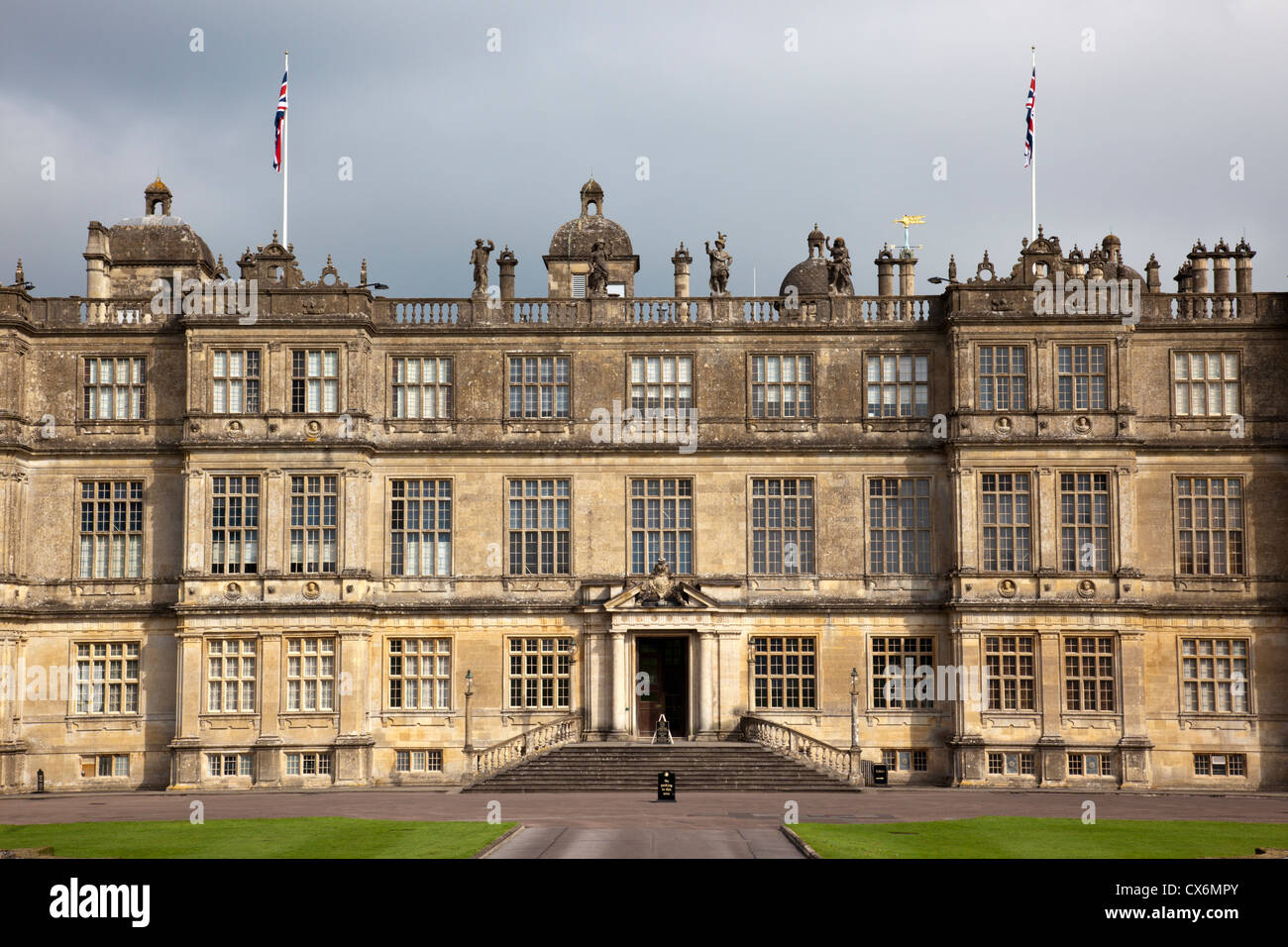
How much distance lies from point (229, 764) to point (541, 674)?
407 inches

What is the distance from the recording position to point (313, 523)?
47.8 metres

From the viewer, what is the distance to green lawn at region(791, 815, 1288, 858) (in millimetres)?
25609

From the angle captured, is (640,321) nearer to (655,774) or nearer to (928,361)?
(928,361)

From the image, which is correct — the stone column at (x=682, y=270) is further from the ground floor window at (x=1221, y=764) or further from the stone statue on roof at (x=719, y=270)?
the ground floor window at (x=1221, y=764)

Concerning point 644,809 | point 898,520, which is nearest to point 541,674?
point 898,520

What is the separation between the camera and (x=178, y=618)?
47281 millimetres

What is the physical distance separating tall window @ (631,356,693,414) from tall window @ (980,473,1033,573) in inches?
404

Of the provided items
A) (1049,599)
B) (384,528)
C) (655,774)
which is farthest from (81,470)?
(1049,599)

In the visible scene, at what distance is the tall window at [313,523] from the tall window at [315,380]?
7.86 ft

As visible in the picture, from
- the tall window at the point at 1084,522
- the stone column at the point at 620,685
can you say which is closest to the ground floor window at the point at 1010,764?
the tall window at the point at 1084,522

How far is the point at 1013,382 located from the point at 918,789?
13661mm

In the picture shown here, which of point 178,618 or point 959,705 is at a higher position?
point 178,618
